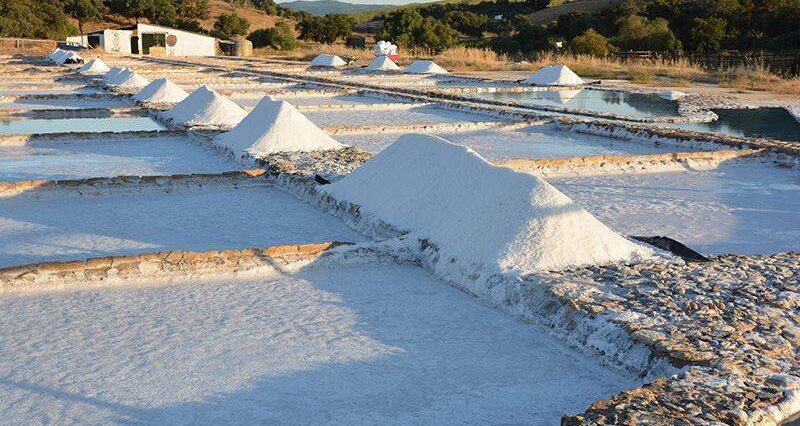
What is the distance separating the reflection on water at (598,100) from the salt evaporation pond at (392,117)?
5.12 ft

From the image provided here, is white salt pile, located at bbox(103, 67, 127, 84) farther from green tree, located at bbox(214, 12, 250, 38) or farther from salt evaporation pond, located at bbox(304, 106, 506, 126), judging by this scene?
green tree, located at bbox(214, 12, 250, 38)

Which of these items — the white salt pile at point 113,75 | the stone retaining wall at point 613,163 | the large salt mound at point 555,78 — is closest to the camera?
the stone retaining wall at point 613,163

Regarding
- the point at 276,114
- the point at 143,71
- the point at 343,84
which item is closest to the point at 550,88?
the point at 343,84

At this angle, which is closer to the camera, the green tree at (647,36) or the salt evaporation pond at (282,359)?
the salt evaporation pond at (282,359)

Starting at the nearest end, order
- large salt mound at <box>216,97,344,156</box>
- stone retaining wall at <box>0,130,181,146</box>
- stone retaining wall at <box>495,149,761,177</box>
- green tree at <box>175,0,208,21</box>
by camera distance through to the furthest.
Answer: stone retaining wall at <box>495,149,761,177</box>
large salt mound at <box>216,97,344,156</box>
stone retaining wall at <box>0,130,181,146</box>
green tree at <box>175,0,208,21</box>

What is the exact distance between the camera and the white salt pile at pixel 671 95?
14.0m

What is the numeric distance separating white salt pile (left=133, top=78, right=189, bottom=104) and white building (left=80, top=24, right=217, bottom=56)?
21768 millimetres

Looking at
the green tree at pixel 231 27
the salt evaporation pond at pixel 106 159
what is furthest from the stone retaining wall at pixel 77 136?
the green tree at pixel 231 27

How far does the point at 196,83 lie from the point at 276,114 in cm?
884

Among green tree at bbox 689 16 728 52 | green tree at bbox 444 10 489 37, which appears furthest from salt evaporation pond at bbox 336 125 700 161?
green tree at bbox 444 10 489 37

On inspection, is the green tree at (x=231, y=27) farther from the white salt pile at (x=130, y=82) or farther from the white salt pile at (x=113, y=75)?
the white salt pile at (x=130, y=82)

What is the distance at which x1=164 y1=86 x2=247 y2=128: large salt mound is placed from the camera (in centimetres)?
884

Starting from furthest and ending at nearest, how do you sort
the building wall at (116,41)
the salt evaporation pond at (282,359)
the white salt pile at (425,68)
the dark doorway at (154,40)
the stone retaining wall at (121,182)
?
1. the dark doorway at (154,40)
2. the building wall at (116,41)
3. the white salt pile at (425,68)
4. the stone retaining wall at (121,182)
5. the salt evaporation pond at (282,359)

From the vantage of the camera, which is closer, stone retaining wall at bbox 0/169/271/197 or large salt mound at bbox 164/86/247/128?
stone retaining wall at bbox 0/169/271/197
